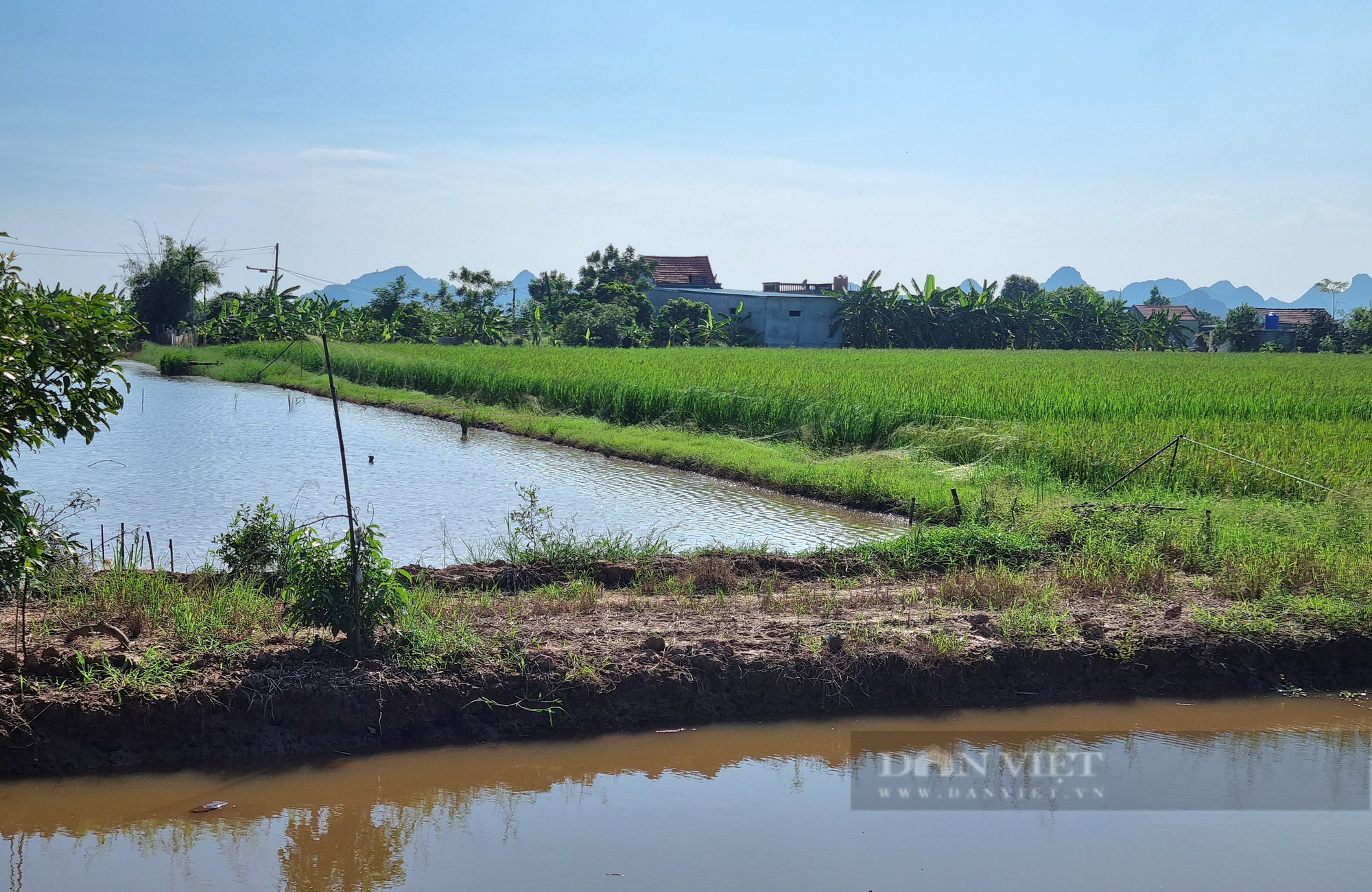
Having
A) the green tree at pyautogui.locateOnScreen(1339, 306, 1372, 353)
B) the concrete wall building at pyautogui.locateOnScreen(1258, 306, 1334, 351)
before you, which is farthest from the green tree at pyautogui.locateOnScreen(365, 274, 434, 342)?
the green tree at pyautogui.locateOnScreen(1339, 306, 1372, 353)

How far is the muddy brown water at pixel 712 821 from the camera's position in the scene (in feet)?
13.0

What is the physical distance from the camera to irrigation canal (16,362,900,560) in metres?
9.13

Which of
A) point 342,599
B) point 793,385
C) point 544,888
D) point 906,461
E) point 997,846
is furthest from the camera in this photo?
point 793,385

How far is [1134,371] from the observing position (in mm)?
25312

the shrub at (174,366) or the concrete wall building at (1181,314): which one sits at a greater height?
the concrete wall building at (1181,314)

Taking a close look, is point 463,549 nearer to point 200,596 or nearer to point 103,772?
point 200,596

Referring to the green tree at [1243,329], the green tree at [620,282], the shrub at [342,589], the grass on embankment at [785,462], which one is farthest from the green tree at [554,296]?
the shrub at [342,589]

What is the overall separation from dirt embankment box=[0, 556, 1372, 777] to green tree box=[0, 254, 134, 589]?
823mm

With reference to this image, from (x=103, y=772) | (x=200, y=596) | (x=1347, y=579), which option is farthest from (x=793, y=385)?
(x=103, y=772)

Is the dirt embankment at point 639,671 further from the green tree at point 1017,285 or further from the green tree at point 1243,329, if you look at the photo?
the green tree at point 1017,285

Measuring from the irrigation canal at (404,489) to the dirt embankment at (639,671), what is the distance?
89.0 inches

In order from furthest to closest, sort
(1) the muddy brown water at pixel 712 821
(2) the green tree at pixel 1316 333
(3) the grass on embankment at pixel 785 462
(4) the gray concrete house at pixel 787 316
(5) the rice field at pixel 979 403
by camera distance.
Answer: (2) the green tree at pixel 1316 333 → (4) the gray concrete house at pixel 787 316 → (5) the rice field at pixel 979 403 → (3) the grass on embankment at pixel 785 462 → (1) the muddy brown water at pixel 712 821

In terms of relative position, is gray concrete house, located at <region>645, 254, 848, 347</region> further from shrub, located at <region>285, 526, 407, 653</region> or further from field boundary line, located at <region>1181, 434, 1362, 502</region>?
shrub, located at <region>285, 526, 407, 653</region>

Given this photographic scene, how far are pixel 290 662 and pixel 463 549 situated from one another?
11.7 ft
